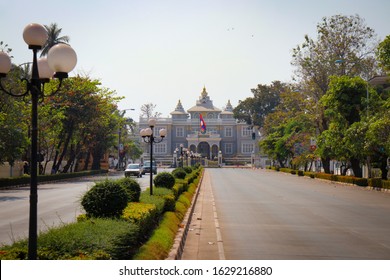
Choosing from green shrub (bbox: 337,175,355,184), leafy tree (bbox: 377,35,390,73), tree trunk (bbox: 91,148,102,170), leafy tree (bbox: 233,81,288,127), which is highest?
leafy tree (bbox: 233,81,288,127)

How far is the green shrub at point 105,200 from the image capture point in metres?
11.0

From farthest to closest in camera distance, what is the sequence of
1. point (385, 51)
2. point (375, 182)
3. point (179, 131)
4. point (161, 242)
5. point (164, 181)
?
point (179, 131), point (375, 182), point (385, 51), point (164, 181), point (161, 242)

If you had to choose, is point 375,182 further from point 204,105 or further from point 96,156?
point 204,105

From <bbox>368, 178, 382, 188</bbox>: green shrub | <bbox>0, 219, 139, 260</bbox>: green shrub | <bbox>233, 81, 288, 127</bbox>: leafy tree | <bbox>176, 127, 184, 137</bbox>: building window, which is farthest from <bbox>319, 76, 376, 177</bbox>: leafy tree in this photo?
<bbox>176, 127, 184, 137</bbox>: building window

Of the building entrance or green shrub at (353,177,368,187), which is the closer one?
green shrub at (353,177,368,187)

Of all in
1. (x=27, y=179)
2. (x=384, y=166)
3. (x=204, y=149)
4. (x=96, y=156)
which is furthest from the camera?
(x=204, y=149)

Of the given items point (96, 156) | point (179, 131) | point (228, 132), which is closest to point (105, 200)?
point (96, 156)

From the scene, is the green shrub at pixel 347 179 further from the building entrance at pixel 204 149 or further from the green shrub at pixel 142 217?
the building entrance at pixel 204 149

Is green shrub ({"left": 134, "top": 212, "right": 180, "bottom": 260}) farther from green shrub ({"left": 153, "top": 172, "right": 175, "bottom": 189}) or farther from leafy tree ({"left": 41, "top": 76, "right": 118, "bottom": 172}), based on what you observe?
leafy tree ({"left": 41, "top": 76, "right": 118, "bottom": 172})

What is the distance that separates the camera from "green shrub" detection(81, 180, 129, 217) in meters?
11.0

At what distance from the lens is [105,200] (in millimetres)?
11000

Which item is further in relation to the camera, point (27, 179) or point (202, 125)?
point (202, 125)

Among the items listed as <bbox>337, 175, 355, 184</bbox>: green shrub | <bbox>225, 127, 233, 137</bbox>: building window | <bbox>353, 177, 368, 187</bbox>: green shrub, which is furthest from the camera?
<bbox>225, 127, 233, 137</bbox>: building window
